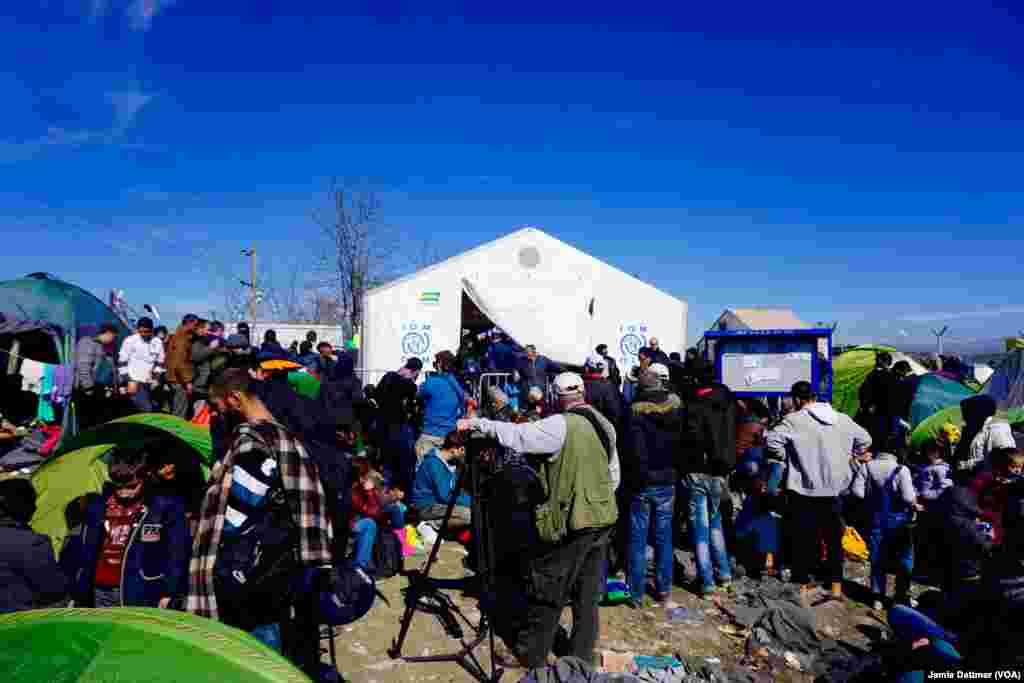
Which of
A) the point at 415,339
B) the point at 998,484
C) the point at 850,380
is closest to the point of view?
the point at 998,484

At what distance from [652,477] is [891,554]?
98.9 inches

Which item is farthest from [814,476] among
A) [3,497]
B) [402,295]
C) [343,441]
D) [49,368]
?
[49,368]

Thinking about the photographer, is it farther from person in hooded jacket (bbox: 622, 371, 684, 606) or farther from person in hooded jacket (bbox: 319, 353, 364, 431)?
person in hooded jacket (bbox: 319, 353, 364, 431)

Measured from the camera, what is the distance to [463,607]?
5.40 m

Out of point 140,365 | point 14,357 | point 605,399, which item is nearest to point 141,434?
point 605,399

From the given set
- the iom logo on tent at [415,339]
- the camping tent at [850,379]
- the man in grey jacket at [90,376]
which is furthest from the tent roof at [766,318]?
the man in grey jacket at [90,376]

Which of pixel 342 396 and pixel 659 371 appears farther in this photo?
pixel 342 396

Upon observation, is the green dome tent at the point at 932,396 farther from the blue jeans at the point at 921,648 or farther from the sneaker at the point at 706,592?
the blue jeans at the point at 921,648

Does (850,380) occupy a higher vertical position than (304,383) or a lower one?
lower

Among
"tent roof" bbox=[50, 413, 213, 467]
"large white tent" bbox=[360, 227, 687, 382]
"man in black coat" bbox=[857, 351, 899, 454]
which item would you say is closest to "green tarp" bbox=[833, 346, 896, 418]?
"man in black coat" bbox=[857, 351, 899, 454]

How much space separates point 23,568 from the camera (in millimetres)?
3203

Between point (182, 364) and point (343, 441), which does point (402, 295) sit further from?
point (343, 441)

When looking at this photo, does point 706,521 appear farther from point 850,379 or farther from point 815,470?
point 850,379

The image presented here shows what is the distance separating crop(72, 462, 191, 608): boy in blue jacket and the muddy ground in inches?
62.3
